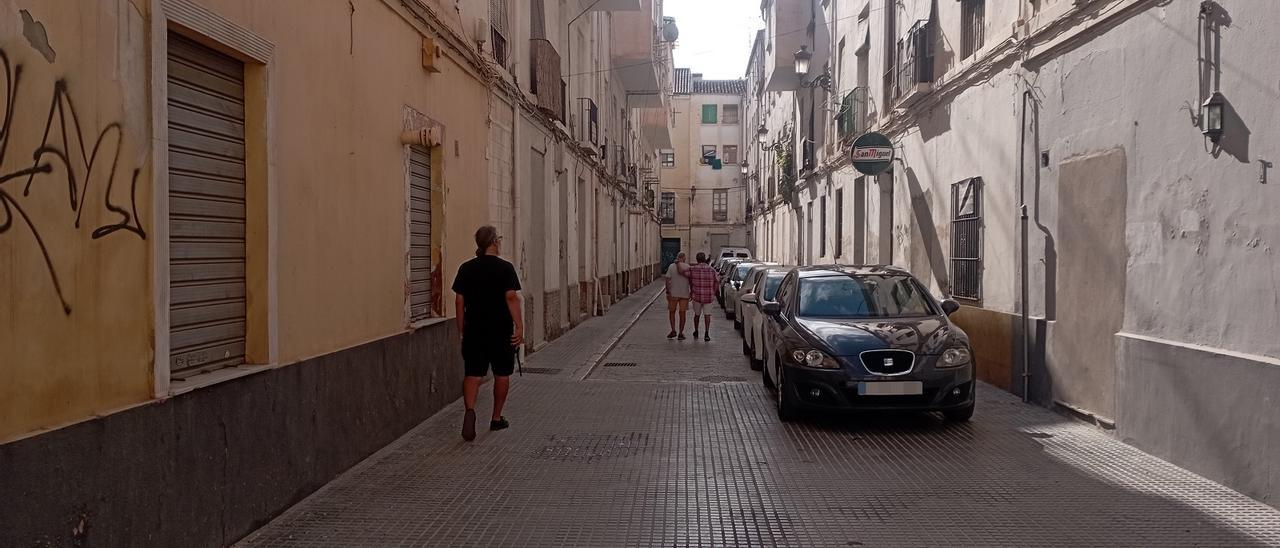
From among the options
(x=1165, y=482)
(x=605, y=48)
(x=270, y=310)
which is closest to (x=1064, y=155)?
(x=1165, y=482)

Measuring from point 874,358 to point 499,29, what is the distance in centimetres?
736

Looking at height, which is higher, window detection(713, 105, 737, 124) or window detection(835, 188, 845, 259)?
window detection(713, 105, 737, 124)

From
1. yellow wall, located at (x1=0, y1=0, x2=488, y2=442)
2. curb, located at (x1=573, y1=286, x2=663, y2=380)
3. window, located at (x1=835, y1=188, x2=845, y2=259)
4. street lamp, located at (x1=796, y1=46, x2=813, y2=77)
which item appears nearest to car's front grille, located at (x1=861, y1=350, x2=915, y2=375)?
yellow wall, located at (x1=0, y1=0, x2=488, y2=442)

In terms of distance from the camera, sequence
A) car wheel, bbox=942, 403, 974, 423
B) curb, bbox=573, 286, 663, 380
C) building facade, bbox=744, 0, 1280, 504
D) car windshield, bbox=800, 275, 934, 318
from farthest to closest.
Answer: curb, bbox=573, 286, 663, 380, car windshield, bbox=800, 275, 934, 318, car wheel, bbox=942, 403, 974, 423, building facade, bbox=744, 0, 1280, 504

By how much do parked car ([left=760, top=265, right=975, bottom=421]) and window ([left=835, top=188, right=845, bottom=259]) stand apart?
10979 mm

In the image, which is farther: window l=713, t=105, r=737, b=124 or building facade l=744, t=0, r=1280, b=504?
window l=713, t=105, r=737, b=124

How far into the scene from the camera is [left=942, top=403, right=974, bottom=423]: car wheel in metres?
8.52

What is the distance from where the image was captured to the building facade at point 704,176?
59531 millimetres

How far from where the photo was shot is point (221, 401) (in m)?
4.94

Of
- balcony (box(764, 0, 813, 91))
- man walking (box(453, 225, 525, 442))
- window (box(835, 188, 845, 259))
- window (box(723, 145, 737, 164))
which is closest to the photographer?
man walking (box(453, 225, 525, 442))

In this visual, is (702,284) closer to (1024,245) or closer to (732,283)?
(732,283)

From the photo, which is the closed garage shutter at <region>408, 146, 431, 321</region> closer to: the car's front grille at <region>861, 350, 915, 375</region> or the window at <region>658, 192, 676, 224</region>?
the car's front grille at <region>861, 350, 915, 375</region>

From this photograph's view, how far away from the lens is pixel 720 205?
59594 millimetres

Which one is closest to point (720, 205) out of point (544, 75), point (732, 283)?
point (732, 283)
